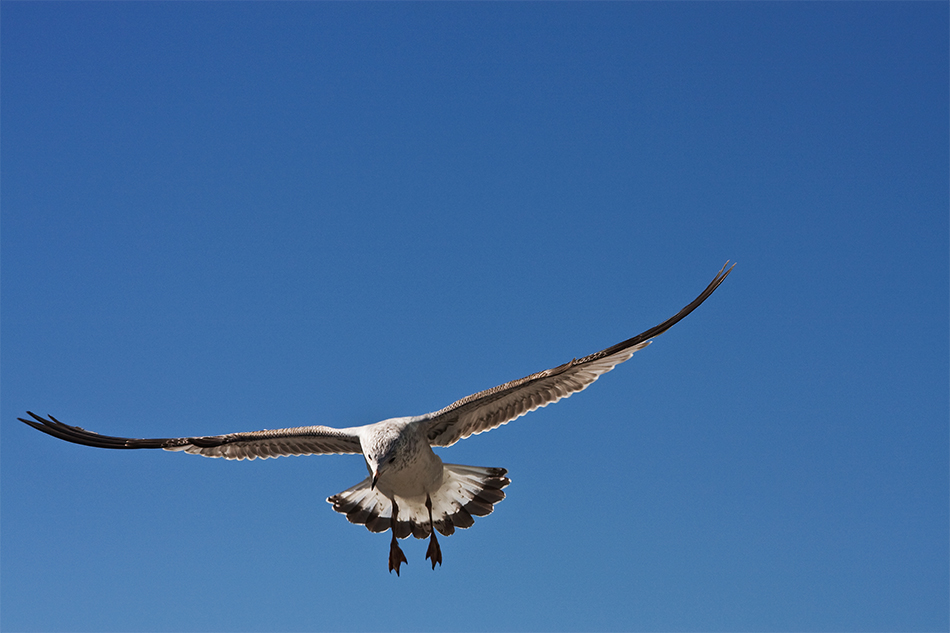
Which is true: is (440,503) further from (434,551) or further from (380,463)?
(380,463)

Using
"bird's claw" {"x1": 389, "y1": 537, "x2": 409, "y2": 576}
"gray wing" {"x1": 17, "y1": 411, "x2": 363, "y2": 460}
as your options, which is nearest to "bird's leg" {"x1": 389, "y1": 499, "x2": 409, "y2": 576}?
"bird's claw" {"x1": 389, "y1": 537, "x2": 409, "y2": 576}

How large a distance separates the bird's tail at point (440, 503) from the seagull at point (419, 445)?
14mm

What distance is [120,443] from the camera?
12789 mm

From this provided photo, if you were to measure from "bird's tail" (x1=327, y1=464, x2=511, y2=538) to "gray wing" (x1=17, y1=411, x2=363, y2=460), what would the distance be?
30.7 inches

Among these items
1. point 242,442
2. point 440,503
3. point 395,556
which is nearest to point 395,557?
point 395,556

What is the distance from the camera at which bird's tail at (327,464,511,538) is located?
12914 millimetres

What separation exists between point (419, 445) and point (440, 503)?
1.54m

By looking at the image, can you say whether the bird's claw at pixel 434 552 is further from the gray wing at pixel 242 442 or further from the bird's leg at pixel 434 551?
the gray wing at pixel 242 442

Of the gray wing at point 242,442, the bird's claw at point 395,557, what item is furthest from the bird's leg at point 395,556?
the gray wing at point 242,442

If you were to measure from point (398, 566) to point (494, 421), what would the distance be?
2262 millimetres

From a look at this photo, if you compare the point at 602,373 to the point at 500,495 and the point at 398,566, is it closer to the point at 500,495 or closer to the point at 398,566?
the point at 500,495

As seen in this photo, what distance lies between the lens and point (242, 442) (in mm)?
12836

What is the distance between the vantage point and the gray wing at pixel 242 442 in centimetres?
1255

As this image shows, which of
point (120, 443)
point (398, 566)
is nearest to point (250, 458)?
point (120, 443)
